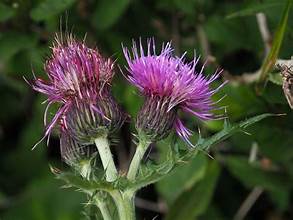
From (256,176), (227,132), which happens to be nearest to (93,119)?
(227,132)

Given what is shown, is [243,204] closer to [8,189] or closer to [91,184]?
[8,189]

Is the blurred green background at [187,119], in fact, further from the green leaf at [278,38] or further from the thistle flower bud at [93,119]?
the thistle flower bud at [93,119]

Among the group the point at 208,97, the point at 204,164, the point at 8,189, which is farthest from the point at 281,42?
the point at 8,189

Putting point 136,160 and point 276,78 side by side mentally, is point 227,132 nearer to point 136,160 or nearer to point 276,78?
point 136,160

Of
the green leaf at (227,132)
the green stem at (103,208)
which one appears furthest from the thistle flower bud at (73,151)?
the green leaf at (227,132)

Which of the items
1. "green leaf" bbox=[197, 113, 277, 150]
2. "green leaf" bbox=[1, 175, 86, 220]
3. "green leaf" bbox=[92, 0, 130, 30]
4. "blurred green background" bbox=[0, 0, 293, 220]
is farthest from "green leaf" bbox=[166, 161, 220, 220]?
"green leaf" bbox=[197, 113, 277, 150]

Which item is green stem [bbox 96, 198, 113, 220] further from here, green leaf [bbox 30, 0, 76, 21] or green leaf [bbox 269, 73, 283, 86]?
green leaf [bbox 30, 0, 76, 21]
